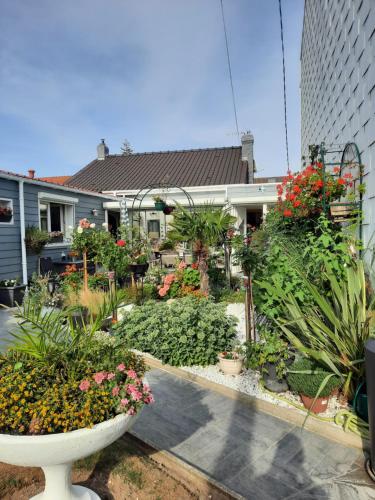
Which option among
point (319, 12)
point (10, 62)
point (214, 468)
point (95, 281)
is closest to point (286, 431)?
point (214, 468)

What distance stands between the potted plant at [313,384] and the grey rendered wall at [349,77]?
6.34 ft

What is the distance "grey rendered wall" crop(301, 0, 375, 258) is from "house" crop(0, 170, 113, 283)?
631cm

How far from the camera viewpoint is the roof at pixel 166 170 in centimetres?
1709

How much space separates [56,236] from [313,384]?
866cm

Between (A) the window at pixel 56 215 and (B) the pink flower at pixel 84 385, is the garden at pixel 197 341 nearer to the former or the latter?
(B) the pink flower at pixel 84 385

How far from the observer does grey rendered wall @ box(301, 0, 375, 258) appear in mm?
3945

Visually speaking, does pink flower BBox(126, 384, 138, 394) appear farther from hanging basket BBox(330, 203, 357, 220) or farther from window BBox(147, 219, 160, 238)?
window BBox(147, 219, 160, 238)

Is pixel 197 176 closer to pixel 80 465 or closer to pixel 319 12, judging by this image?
pixel 319 12

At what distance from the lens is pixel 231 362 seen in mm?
3596

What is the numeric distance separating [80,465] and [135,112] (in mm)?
15528

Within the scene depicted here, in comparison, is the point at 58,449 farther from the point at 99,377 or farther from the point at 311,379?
the point at 311,379

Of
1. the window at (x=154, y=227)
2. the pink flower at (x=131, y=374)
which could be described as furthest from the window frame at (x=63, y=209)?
the pink flower at (x=131, y=374)

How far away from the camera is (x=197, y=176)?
17.4 meters

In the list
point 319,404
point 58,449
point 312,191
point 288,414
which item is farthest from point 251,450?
point 312,191
